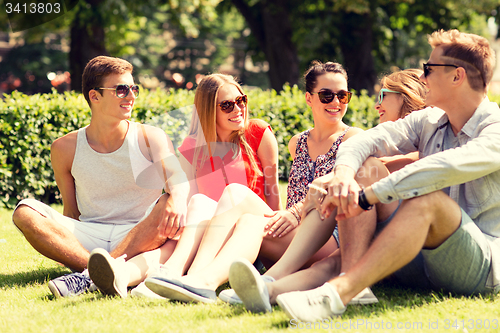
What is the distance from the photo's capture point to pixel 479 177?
279 centimetres

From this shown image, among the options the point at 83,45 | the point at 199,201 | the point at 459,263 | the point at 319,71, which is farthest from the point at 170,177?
the point at 83,45

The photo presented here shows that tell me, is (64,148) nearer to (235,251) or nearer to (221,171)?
(221,171)

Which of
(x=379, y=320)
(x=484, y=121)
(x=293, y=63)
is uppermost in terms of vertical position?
(x=293, y=63)

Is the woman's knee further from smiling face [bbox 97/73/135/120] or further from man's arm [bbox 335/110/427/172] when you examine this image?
man's arm [bbox 335/110/427/172]

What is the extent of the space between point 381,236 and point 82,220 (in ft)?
Answer: 7.93

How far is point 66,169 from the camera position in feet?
13.1

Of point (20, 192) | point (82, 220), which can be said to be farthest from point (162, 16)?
point (82, 220)

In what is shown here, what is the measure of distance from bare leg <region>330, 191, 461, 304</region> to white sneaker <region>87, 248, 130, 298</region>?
1336mm

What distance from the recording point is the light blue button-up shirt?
2617 mm

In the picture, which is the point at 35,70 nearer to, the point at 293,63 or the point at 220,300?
the point at 293,63

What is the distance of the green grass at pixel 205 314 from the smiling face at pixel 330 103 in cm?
134

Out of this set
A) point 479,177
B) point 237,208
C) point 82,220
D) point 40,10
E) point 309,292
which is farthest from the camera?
point 40,10

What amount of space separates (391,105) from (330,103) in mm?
570

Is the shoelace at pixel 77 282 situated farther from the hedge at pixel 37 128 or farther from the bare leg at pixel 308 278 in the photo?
the hedge at pixel 37 128
